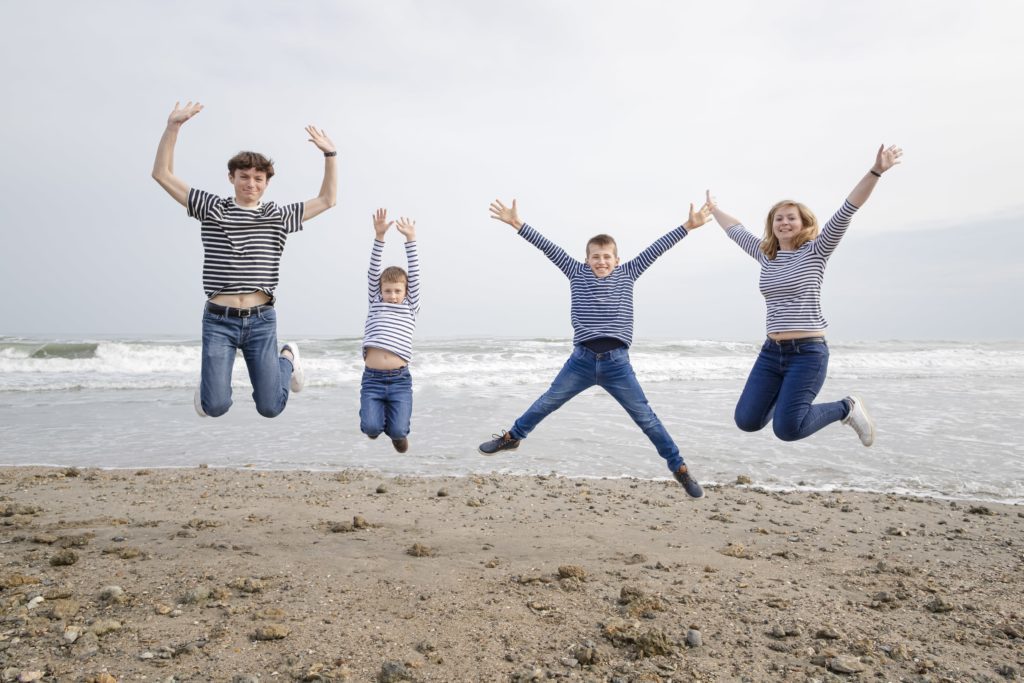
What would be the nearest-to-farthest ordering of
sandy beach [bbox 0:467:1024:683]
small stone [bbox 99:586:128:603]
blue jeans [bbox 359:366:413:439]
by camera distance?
sandy beach [bbox 0:467:1024:683] → small stone [bbox 99:586:128:603] → blue jeans [bbox 359:366:413:439]

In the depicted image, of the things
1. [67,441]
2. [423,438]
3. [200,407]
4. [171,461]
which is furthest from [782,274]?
[67,441]

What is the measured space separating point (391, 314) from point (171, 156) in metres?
2.12

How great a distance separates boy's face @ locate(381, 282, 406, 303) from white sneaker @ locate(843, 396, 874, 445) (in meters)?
4.04

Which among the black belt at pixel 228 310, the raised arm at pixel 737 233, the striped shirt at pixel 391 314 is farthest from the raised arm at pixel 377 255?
the raised arm at pixel 737 233

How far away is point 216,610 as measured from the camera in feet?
14.5

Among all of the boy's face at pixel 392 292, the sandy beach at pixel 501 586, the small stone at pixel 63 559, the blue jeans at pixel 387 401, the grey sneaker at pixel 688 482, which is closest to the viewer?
the sandy beach at pixel 501 586

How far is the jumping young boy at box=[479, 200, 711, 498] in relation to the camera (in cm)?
568

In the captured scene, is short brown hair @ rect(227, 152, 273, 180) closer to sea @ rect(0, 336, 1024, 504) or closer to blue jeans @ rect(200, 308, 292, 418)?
blue jeans @ rect(200, 308, 292, 418)

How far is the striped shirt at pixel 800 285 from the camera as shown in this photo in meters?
5.41

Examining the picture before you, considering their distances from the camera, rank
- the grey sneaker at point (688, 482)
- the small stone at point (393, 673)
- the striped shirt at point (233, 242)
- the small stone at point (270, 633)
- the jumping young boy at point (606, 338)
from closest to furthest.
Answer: the small stone at point (393, 673), the small stone at point (270, 633), the striped shirt at point (233, 242), the grey sneaker at point (688, 482), the jumping young boy at point (606, 338)

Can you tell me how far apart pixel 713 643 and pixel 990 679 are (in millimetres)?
1453

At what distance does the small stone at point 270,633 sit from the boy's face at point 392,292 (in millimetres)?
2883

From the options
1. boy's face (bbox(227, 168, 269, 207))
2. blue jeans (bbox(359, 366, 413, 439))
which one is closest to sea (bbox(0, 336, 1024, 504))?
blue jeans (bbox(359, 366, 413, 439))

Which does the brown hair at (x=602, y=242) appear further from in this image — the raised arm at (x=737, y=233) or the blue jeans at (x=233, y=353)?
the blue jeans at (x=233, y=353)
